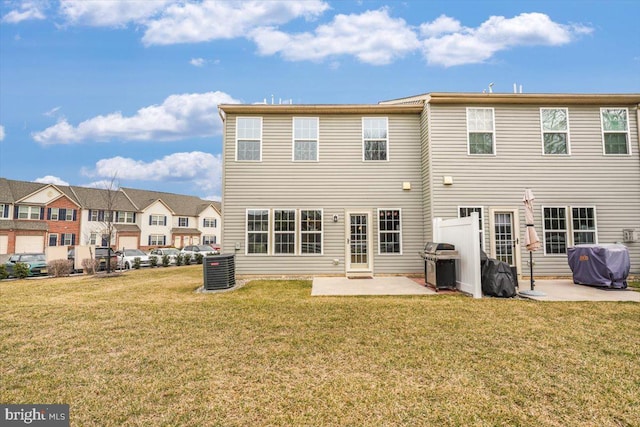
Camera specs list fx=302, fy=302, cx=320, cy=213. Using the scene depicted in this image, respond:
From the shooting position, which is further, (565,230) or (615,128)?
(615,128)

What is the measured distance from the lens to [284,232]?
1066 centimetres

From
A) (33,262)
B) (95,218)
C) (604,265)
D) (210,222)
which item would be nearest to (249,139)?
(604,265)

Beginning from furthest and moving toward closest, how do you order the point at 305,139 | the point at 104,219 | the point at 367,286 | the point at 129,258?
the point at 104,219
the point at 129,258
the point at 305,139
the point at 367,286

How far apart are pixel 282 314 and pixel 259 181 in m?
5.94

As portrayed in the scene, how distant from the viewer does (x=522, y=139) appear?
10.3 m

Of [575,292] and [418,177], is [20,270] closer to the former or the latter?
[418,177]

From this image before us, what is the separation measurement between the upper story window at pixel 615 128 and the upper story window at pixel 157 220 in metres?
40.3

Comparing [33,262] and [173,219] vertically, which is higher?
[173,219]

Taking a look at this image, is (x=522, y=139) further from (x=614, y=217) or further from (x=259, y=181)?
(x=259, y=181)

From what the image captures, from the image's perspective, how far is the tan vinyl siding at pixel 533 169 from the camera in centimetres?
1006

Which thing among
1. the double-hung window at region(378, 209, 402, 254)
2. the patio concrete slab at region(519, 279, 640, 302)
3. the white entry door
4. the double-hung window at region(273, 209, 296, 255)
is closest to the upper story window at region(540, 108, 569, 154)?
the patio concrete slab at region(519, 279, 640, 302)

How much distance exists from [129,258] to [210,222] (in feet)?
76.7

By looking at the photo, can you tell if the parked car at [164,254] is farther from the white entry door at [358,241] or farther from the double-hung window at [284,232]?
the white entry door at [358,241]

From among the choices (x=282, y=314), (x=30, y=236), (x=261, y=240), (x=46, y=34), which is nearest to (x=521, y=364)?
(x=282, y=314)
